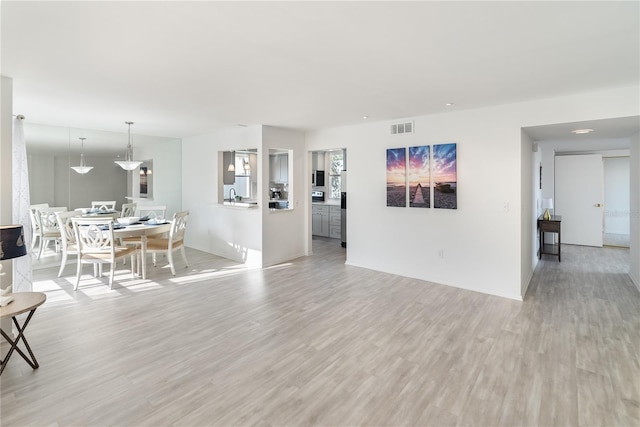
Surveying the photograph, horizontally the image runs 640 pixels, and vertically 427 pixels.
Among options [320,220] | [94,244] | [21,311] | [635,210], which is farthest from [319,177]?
[21,311]

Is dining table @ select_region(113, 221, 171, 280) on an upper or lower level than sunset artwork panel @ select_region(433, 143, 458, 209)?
lower

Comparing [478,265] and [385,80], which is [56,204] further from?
[478,265]

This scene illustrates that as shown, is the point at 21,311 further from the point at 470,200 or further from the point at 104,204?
the point at 470,200

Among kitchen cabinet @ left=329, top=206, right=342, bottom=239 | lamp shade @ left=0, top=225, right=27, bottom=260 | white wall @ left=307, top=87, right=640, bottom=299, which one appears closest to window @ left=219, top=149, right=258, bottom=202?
kitchen cabinet @ left=329, top=206, right=342, bottom=239

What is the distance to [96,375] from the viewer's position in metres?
2.44

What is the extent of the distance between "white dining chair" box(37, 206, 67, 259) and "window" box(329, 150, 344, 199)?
605 centimetres

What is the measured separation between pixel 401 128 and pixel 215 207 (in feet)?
13.1

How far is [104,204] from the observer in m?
6.24

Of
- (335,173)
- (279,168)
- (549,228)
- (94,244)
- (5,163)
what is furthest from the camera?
(279,168)

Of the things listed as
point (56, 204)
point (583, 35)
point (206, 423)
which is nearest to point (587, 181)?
point (583, 35)

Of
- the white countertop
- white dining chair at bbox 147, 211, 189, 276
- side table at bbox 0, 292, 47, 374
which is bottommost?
side table at bbox 0, 292, 47, 374

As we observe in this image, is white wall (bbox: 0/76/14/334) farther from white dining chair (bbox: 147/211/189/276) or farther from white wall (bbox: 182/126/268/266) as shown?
white wall (bbox: 182/126/268/266)

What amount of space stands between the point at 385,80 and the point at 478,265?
9.18 ft

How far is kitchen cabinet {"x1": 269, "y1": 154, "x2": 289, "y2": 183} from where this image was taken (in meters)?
9.13
